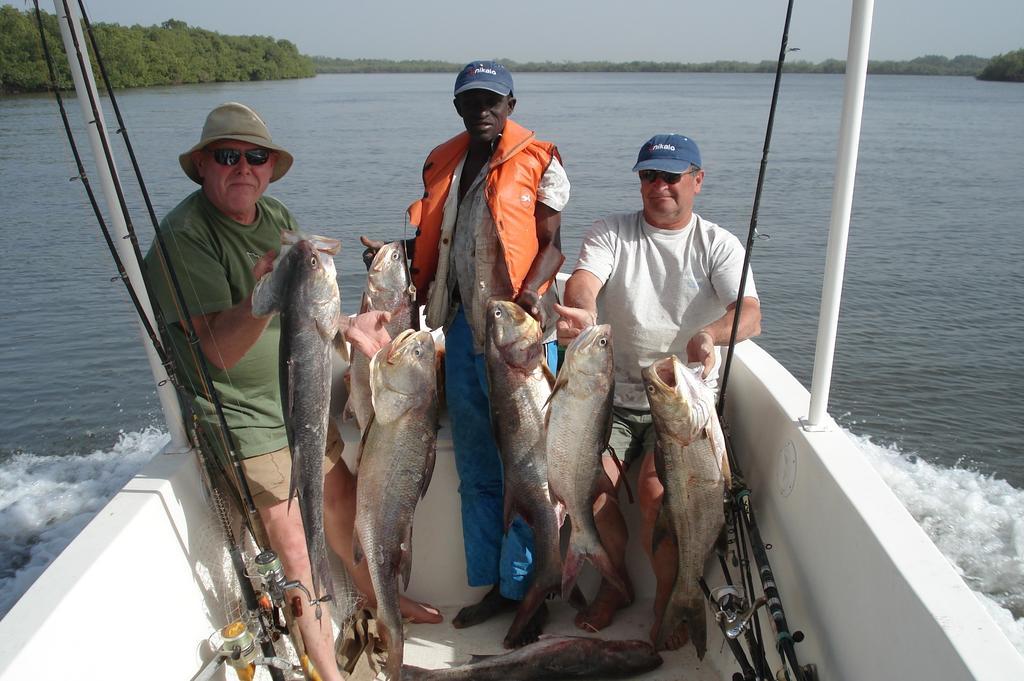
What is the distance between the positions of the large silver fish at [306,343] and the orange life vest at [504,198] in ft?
3.24

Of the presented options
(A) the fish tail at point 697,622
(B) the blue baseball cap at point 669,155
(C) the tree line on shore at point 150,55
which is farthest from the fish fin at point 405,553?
(C) the tree line on shore at point 150,55

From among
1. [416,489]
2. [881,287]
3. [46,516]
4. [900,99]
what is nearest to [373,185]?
[881,287]

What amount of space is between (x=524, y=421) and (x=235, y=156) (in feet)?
5.17

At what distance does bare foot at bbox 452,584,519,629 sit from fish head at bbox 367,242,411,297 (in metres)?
1.61

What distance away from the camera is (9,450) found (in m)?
9.17

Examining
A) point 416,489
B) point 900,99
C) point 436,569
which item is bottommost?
point 900,99

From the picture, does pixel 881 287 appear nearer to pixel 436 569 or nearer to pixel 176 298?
pixel 436 569

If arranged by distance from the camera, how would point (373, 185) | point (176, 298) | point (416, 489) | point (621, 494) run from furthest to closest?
point (373, 185) < point (621, 494) < point (416, 489) < point (176, 298)

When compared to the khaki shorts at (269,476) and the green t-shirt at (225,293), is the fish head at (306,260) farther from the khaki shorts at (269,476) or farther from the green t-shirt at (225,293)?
the khaki shorts at (269,476)

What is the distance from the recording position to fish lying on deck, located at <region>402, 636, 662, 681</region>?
3.42m

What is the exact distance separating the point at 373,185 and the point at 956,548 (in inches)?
616

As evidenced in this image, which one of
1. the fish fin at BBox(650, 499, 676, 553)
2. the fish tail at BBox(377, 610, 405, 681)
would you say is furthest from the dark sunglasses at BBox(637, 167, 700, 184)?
the fish tail at BBox(377, 610, 405, 681)

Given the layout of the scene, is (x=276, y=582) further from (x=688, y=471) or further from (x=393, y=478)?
(x=688, y=471)

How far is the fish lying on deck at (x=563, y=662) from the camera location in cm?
342
